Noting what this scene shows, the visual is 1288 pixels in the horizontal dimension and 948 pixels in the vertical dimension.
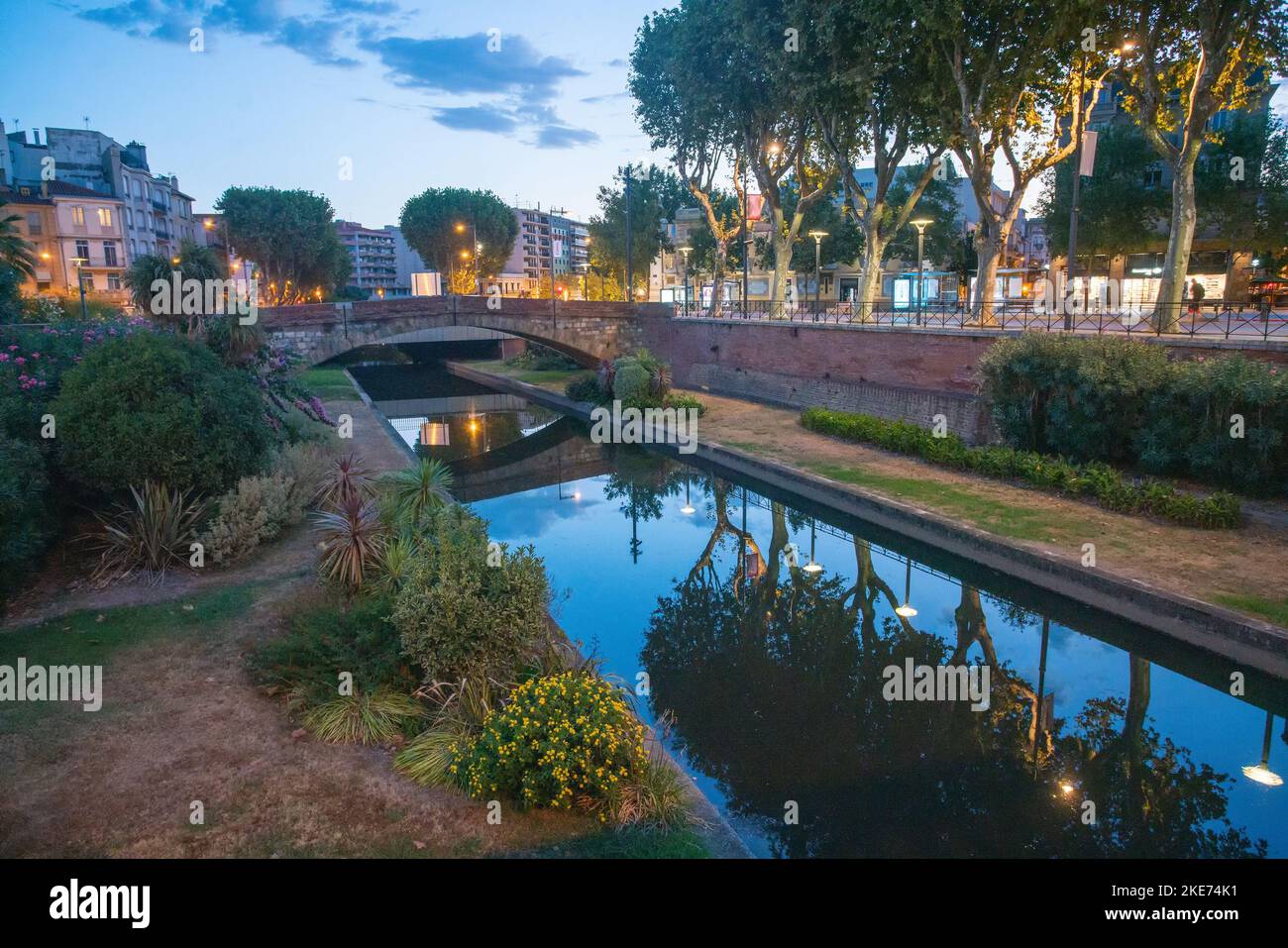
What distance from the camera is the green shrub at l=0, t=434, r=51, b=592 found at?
9.52 metres

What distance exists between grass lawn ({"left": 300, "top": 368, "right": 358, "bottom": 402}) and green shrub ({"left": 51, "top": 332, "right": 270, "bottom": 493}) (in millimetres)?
18383

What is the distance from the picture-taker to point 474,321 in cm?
3791

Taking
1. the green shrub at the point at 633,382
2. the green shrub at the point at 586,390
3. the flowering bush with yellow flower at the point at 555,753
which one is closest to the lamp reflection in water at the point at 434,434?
the green shrub at the point at 586,390

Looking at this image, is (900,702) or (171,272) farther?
(171,272)

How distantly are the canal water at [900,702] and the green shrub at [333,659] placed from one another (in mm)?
2413

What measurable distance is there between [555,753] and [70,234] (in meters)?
66.8

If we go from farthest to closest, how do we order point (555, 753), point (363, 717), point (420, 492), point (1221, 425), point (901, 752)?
point (1221, 425) < point (420, 492) < point (901, 752) < point (363, 717) < point (555, 753)

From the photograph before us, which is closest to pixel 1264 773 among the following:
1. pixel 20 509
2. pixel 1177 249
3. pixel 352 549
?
pixel 352 549

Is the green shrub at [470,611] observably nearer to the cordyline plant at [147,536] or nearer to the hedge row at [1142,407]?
the cordyline plant at [147,536]

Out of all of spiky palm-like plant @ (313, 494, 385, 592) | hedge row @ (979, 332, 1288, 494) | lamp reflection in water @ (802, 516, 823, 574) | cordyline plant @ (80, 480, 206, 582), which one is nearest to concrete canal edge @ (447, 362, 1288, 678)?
lamp reflection in water @ (802, 516, 823, 574)

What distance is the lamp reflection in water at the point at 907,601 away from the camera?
13161 mm

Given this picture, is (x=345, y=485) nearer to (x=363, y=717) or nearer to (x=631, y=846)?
(x=363, y=717)

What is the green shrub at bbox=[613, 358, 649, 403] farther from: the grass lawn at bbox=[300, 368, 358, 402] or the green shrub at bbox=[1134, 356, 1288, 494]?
the green shrub at bbox=[1134, 356, 1288, 494]

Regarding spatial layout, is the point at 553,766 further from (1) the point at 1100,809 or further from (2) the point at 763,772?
(1) the point at 1100,809
